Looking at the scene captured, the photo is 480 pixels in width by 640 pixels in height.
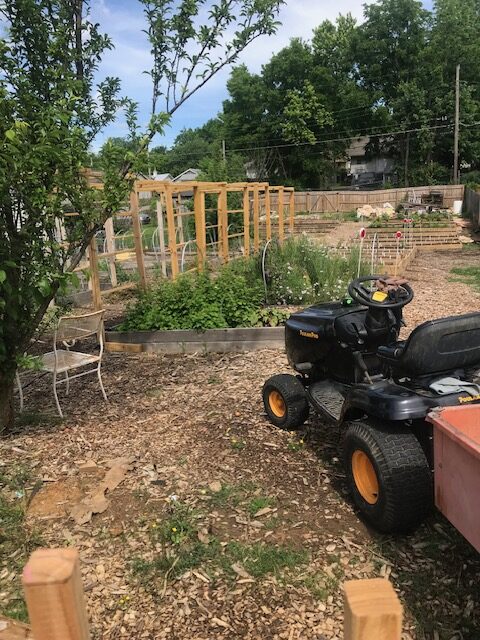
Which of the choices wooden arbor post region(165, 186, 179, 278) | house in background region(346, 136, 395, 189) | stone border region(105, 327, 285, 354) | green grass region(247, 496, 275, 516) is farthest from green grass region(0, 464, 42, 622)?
house in background region(346, 136, 395, 189)

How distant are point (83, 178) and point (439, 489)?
3.57 meters

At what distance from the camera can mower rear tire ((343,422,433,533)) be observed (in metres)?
2.70

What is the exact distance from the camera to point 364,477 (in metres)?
3.03

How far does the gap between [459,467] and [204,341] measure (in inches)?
187

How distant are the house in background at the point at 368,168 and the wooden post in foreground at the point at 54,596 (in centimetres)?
5551

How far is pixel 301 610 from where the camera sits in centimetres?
241

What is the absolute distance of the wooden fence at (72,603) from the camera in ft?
2.89

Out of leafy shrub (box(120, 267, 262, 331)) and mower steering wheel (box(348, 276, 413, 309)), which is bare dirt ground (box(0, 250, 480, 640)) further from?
leafy shrub (box(120, 267, 262, 331))

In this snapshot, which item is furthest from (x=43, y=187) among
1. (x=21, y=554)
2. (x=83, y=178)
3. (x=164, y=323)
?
(x=164, y=323)

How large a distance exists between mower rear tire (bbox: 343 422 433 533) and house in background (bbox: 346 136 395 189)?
176 ft

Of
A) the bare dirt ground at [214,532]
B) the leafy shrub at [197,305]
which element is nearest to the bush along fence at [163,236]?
the leafy shrub at [197,305]

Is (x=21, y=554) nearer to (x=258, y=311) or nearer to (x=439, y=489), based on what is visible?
(x=439, y=489)

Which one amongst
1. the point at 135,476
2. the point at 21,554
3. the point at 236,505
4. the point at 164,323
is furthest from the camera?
the point at 164,323

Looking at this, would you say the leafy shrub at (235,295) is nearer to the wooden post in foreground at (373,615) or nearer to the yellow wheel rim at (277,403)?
the yellow wheel rim at (277,403)
